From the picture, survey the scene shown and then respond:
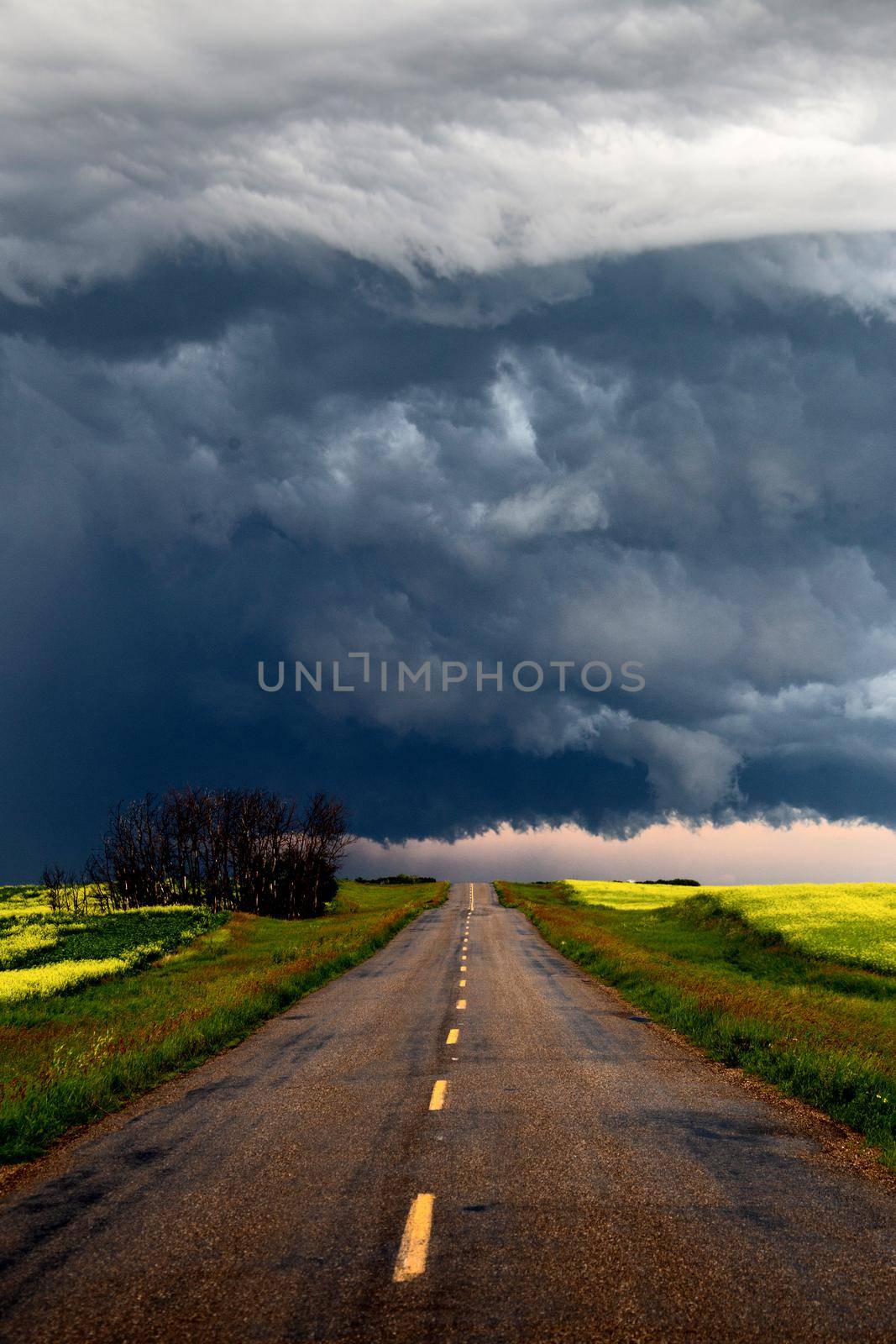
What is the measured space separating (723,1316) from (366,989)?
818 inches

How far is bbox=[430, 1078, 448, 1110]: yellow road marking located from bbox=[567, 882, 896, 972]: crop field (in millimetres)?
27486

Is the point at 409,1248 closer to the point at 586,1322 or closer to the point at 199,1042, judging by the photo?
the point at 586,1322

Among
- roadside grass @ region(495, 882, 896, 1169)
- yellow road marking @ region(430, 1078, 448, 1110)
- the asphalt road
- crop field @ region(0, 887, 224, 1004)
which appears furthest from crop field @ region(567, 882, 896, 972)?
crop field @ region(0, 887, 224, 1004)

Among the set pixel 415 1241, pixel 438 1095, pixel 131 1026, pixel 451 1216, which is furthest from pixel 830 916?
pixel 415 1241

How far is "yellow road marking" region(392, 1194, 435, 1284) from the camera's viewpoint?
640 centimetres

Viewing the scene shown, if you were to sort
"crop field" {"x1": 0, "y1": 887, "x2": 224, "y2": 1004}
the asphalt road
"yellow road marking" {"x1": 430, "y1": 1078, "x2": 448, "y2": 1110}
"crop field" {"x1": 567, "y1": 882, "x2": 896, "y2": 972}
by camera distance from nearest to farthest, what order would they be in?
1. the asphalt road
2. "yellow road marking" {"x1": 430, "y1": 1078, "x2": 448, "y2": 1110}
3. "crop field" {"x1": 0, "y1": 887, "x2": 224, "y2": 1004}
4. "crop field" {"x1": 567, "y1": 882, "x2": 896, "y2": 972}

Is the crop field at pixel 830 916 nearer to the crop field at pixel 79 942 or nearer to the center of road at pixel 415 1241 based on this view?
the crop field at pixel 79 942

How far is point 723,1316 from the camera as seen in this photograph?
5785mm

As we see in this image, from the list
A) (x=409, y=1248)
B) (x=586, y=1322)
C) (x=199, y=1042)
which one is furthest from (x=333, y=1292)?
(x=199, y=1042)

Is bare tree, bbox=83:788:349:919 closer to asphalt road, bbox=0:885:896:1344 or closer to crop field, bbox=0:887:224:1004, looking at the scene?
crop field, bbox=0:887:224:1004

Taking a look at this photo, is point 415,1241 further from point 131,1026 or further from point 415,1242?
point 131,1026

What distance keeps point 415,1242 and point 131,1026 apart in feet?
47.5

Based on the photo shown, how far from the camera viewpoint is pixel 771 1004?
799 inches

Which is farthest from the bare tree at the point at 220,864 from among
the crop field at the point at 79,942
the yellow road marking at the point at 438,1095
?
the yellow road marking at the point at 438,1095
